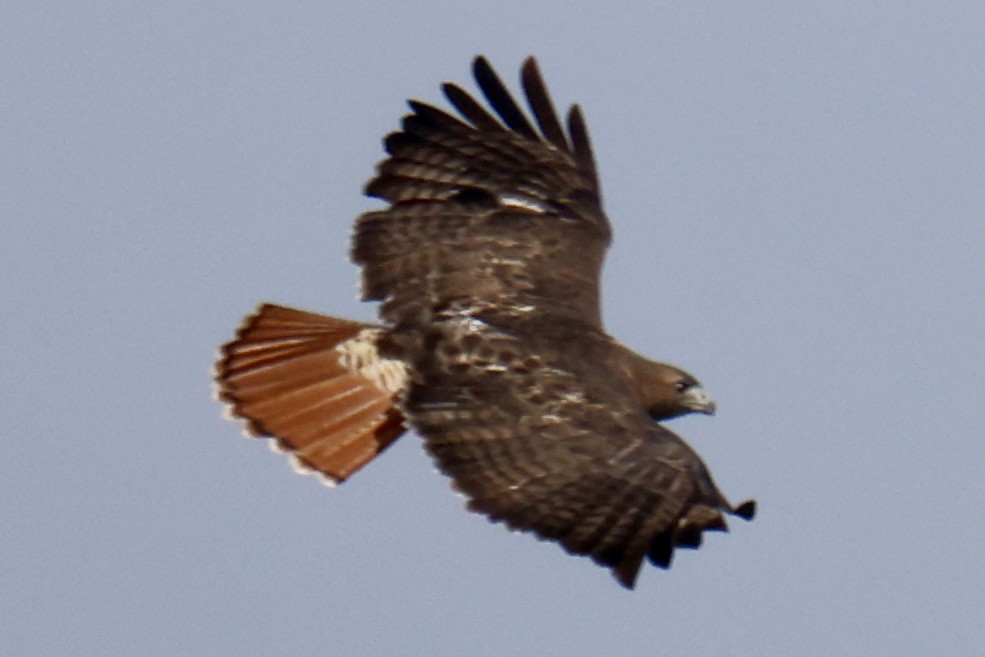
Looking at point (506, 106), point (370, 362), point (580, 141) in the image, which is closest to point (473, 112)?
point (506, 106)

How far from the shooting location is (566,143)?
39.2 ft

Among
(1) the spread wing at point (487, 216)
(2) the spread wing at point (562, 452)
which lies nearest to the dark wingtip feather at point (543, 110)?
(1) the spread wing at point (487, 216)

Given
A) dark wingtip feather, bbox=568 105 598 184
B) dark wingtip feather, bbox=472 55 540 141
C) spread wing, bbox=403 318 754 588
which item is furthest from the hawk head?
dark wingtip feather, bbox=472 55 540 141

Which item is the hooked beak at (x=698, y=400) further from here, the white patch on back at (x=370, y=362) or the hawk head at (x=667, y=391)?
the white patch on back at (x=370, y=362)

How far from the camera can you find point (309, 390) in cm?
1120

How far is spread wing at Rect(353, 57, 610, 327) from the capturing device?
11000 millimetres

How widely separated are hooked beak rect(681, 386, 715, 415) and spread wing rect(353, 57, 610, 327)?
23.1 inches

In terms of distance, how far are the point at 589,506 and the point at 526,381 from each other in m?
0.92

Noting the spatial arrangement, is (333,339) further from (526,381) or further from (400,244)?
(526,381)

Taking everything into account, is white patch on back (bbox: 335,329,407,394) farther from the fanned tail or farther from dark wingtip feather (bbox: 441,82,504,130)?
dark wingtip feather (bbox: 441,82,504,130)

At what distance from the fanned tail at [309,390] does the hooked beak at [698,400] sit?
4.53 ft

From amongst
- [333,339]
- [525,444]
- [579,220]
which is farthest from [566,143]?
[525,444]

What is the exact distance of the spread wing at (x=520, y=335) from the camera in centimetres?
938

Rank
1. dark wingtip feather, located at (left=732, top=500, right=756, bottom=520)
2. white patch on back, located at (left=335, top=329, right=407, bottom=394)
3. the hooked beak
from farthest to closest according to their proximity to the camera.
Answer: the hooked beak, white patch on back, located at (left=335, top=329, right=407, bottom=394), dark wingtip feather, located at (left=732, top=500, right=756, bottom=520)
